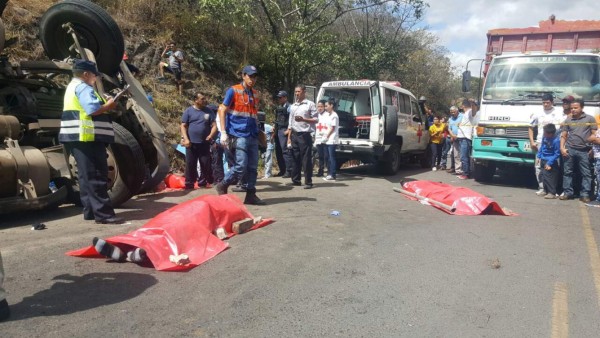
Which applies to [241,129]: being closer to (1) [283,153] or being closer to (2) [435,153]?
(1) [283,153]

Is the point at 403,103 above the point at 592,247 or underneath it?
above

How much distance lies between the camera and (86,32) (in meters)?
6.73

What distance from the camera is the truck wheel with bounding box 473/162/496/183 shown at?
1059cm

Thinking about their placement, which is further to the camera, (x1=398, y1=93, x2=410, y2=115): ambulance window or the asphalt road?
(x1=398, y1=93, x2=410, y2=115): ambulance window

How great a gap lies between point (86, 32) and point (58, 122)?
4.43ft

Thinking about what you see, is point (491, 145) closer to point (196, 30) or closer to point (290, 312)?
point (290, 312)

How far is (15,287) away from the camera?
11.5 ft

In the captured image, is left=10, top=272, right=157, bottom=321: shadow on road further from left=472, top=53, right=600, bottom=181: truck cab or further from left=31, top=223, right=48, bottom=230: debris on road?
left=472, top=53, right=600, bottom=181: truck cab

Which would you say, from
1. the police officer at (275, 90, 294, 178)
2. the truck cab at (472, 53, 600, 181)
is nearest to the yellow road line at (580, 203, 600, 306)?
the truck cab at (472, 53, 600, 181)

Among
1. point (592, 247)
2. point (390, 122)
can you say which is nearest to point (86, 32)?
point (390, 122)

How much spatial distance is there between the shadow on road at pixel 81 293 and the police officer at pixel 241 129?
2.88m

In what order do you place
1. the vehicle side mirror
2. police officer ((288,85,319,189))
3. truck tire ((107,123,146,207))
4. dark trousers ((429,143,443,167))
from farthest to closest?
dark trousers ((429,143,443,167)) → the vehicle side mirror → police officer ((288,85,319,189)) → truck tire ((107,123,146,207))

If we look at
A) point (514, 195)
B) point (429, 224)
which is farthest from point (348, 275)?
point (514, 195)

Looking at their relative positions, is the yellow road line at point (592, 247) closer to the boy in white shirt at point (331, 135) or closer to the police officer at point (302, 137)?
the police officer at point (302, 137)
